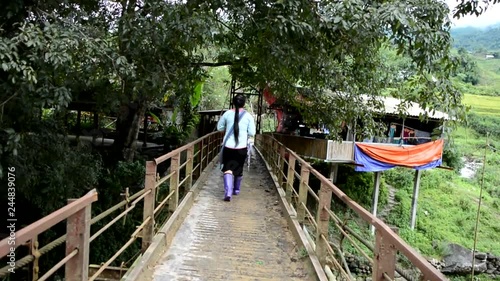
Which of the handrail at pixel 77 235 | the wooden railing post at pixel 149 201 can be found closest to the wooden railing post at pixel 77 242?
the handrail at pixel 77 235

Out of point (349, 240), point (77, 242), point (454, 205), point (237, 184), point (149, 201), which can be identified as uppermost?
point (77, 242)

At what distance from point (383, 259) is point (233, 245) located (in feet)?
8.97

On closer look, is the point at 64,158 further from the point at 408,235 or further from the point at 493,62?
the point at 493,62

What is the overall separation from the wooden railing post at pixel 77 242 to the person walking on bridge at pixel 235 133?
4.38 meters

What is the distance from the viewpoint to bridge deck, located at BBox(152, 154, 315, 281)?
4.18 m

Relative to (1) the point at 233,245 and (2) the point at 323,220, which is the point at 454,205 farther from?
(2) the point at 323,220

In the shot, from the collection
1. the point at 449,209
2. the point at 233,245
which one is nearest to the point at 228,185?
Result: the point at 233,245

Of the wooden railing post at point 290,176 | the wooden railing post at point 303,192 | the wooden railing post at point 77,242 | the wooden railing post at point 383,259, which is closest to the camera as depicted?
the wooden railing post at point 77,242

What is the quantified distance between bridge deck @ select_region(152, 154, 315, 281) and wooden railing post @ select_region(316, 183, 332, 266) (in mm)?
262

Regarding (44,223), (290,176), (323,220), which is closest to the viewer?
(44,223)

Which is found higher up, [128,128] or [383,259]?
[128,128]

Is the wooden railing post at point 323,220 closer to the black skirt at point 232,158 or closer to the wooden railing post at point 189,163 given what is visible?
the black skirt at point 232,158

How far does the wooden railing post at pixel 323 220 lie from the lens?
4.19 m

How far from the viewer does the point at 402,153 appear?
51.0 feet
